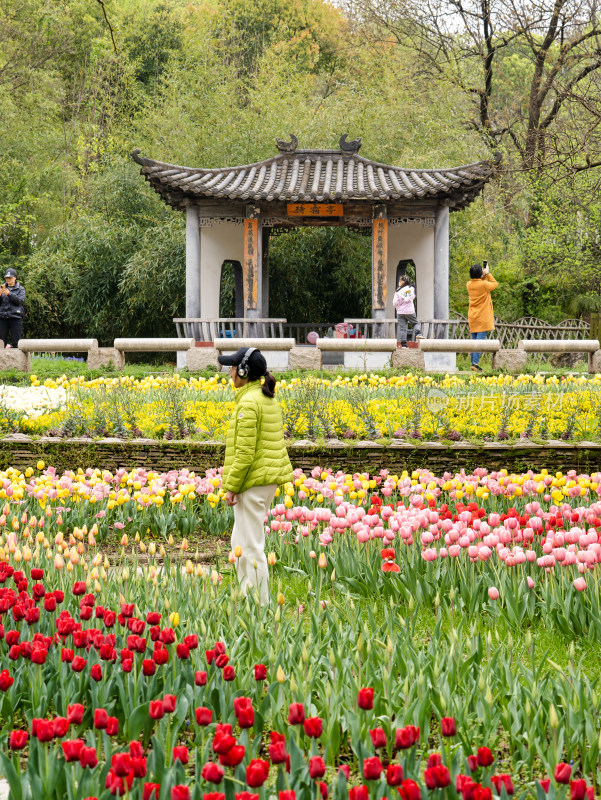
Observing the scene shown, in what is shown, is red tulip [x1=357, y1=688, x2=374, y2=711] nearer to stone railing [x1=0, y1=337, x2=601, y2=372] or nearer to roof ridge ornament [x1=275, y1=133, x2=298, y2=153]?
stone railing [x1=0, y1=337, x2=601, y2=372]

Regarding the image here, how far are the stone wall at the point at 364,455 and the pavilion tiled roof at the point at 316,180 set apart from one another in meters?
11.0

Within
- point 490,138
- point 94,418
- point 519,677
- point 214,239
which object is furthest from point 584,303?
point 519,677

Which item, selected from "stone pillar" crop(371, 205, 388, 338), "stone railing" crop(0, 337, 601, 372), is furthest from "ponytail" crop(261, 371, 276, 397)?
"stone pillar" crop(371, 205, 388, 338)

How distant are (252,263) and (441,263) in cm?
430

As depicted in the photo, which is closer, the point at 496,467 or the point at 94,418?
the point at 496,467

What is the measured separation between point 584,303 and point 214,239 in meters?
13.7

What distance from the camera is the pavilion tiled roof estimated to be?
17719 mm

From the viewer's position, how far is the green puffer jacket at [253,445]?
4.35 m

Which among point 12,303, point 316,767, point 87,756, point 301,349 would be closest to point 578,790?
point 316,767

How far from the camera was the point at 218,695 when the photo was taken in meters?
2.90

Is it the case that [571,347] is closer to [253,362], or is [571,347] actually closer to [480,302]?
[480,302]

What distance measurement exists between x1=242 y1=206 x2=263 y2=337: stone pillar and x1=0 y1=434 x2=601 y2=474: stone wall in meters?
11.1

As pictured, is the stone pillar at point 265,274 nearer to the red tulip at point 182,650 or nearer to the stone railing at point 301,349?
the stone railing at point 301,349

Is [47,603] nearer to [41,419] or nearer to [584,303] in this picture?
[41,419]
